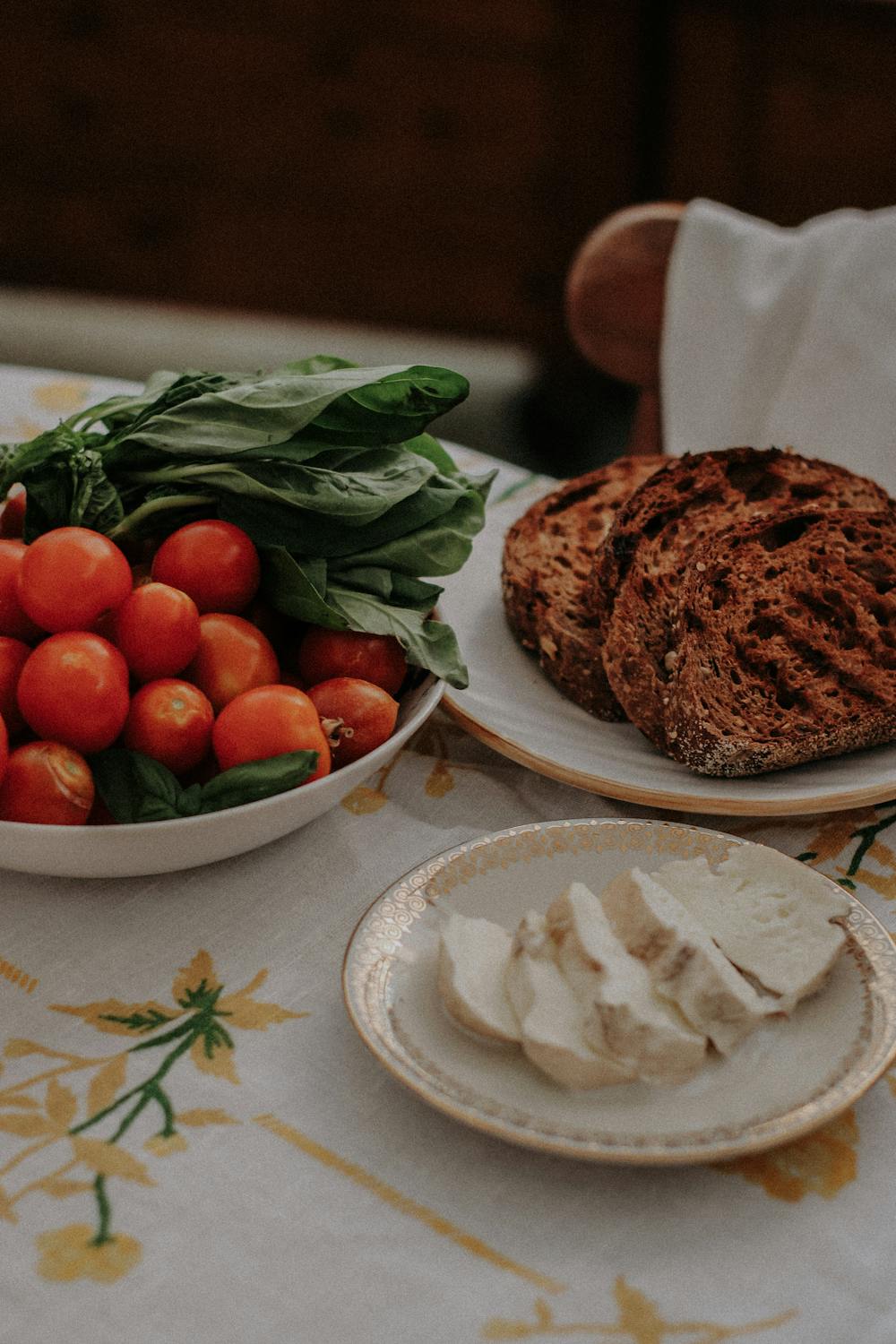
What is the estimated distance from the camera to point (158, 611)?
761 mm

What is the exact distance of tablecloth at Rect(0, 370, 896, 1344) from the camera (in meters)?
0.55

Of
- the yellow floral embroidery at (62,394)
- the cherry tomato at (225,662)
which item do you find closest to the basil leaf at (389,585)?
the cherry tomato at (225,662)

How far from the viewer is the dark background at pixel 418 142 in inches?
137

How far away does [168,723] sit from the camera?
2.44ft

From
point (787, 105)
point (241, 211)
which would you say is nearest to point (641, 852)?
point (787, 105)

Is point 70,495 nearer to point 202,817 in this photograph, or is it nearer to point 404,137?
point 202,817

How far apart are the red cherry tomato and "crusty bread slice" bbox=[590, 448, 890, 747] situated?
36cm

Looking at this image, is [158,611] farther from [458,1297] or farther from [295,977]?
[458,1297]

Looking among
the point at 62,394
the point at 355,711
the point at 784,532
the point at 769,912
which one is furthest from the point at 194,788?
the point at 62,394

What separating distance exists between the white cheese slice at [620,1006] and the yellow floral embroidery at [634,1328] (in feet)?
0.35

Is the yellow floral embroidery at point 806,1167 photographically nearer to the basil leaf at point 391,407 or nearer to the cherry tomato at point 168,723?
the cherry tomato at point 168,723

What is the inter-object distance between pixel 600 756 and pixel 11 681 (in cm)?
43

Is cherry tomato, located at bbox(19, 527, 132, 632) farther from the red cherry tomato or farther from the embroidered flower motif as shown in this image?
the embroidered flower motif

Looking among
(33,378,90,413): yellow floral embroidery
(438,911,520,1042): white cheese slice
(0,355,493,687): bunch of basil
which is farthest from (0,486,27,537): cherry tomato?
(33,378,90,413): yellow floral embroidery
